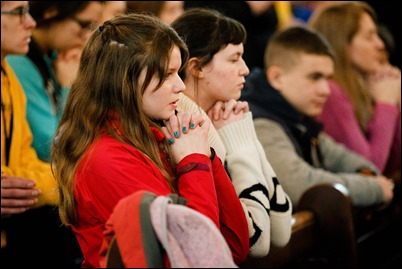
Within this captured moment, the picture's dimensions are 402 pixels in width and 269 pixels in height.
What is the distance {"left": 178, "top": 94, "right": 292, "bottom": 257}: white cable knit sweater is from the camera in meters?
2.37

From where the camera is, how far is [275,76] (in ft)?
12.1

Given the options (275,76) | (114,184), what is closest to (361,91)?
(275,76)

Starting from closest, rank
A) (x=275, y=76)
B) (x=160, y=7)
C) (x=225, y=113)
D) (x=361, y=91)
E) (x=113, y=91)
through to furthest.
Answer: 1. (x=113, y=91)
2. (x=225, y=113)
3. (x=160, y=7)
4. (x=275, y=76)
5. (x=361, y=91)

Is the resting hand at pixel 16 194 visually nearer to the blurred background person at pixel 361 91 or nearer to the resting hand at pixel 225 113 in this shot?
the resting hand at pixel 225 113

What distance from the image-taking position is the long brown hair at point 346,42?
14.4ft

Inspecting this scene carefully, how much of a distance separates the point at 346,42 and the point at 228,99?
2084 mm

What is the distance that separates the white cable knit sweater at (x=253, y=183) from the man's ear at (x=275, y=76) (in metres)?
1.15

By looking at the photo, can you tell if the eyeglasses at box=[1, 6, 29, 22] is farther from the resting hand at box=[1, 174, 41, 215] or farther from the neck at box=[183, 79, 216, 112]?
the neck at box=[183, 79, 216, 112]

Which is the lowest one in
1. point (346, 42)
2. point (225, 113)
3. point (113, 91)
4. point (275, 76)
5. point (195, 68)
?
point (346, 42)

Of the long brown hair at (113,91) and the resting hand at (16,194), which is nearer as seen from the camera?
the long brown hair at (113,91)

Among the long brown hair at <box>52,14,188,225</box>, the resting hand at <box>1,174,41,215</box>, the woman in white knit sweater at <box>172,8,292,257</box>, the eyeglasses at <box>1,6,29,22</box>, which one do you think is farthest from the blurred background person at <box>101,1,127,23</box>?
the long brown hair at <box>52,14,188,225</box>

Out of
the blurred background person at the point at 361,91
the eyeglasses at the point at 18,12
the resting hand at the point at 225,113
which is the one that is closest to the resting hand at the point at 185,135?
the resting hand at the point at 225,113

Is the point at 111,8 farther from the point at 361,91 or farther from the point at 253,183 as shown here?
the point at 253,183

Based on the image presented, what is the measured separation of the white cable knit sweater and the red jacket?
316mm
